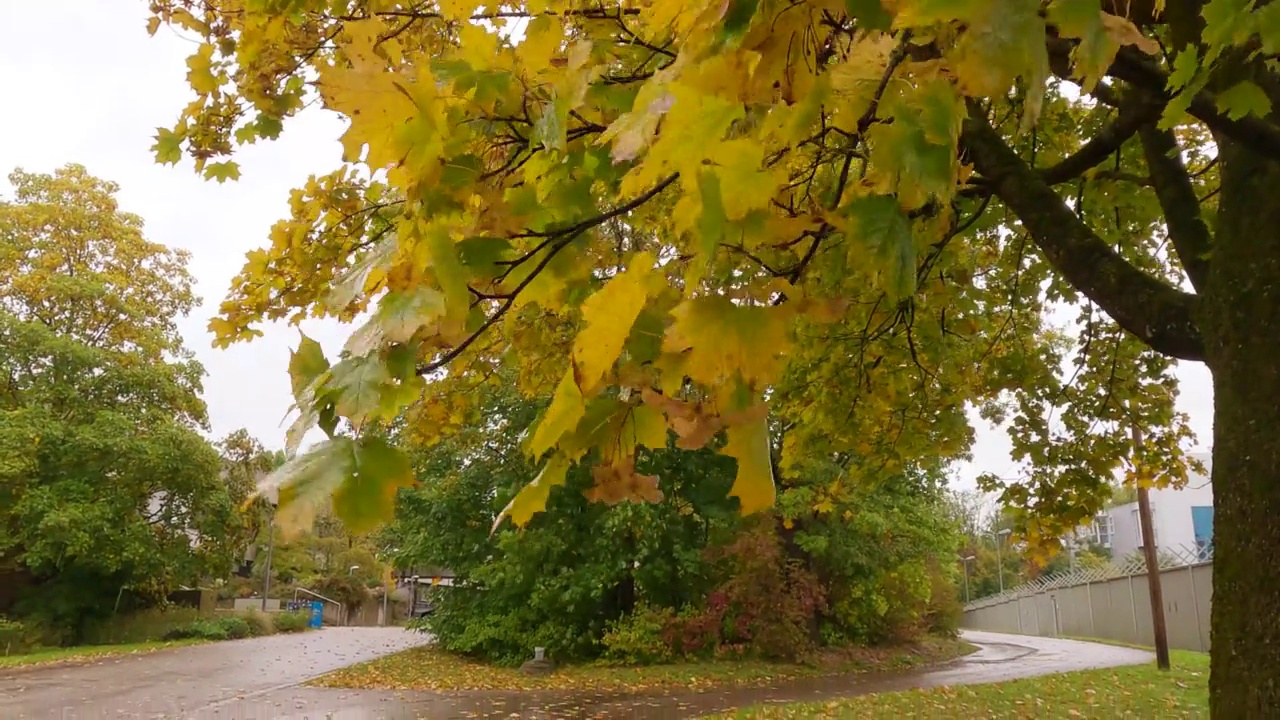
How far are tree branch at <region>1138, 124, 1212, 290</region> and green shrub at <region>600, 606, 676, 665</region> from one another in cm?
1271

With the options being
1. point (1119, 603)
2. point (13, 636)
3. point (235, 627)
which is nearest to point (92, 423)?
point (13, 636)

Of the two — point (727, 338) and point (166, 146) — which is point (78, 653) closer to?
point (166, 146)

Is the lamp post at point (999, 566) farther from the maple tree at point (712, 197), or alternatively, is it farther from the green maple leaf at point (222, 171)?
the green maple leaf at point (222, 171)

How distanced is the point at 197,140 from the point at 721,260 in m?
3.59

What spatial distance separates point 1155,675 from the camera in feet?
42.0

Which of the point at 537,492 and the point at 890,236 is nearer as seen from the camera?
the point at 890,236

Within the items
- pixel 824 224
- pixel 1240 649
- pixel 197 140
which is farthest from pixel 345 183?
pixel 1240 649

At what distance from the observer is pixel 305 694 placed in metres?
12.0

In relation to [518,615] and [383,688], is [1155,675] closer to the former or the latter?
[518,615]

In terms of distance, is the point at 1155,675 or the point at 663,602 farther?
the point at 663,602

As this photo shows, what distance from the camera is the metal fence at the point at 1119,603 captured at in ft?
60.5

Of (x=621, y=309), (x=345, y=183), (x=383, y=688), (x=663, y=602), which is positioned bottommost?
(x=383, y=688)

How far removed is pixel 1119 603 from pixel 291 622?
2774 cm

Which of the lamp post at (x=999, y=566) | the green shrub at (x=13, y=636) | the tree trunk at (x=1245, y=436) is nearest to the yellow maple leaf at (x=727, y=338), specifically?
the tree trunk at (x=1245, y=436)
